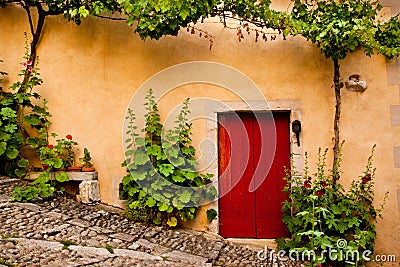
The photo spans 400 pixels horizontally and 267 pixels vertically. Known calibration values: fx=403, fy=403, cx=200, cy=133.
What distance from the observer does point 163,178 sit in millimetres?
4477

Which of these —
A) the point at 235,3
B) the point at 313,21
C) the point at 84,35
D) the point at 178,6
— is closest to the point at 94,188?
the point at 84,35

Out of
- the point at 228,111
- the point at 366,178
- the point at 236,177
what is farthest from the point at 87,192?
the point at 366,178

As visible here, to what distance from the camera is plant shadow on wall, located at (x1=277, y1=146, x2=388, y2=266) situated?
415 centimetres

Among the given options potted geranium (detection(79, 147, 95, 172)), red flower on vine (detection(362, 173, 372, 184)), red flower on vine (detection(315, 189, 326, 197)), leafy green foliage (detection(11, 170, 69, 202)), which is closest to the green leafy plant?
potted geranium (detection(79, 147, 95, 172))

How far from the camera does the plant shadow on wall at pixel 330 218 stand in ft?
13.6

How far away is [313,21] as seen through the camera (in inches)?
179

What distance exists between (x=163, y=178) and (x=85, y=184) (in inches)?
40.2

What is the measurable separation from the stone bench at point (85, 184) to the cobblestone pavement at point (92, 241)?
0.13 m

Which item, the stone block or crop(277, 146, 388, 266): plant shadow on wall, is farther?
the stone block

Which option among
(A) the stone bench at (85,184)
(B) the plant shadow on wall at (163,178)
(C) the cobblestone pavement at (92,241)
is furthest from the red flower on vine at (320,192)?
(A) the stone bench at (85,184)

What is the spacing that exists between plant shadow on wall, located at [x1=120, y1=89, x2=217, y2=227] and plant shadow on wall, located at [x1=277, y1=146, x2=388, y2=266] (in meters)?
0.97

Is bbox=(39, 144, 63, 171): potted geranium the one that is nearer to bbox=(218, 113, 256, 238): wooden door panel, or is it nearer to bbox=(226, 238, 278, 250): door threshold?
bbox=(218, 113, 256, 238): wooden door panel

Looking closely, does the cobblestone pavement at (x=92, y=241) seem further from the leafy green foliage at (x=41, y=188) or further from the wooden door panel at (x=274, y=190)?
the wooden door panel at (x=274, y=190)

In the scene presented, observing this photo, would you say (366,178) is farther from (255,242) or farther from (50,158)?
(50,158)
